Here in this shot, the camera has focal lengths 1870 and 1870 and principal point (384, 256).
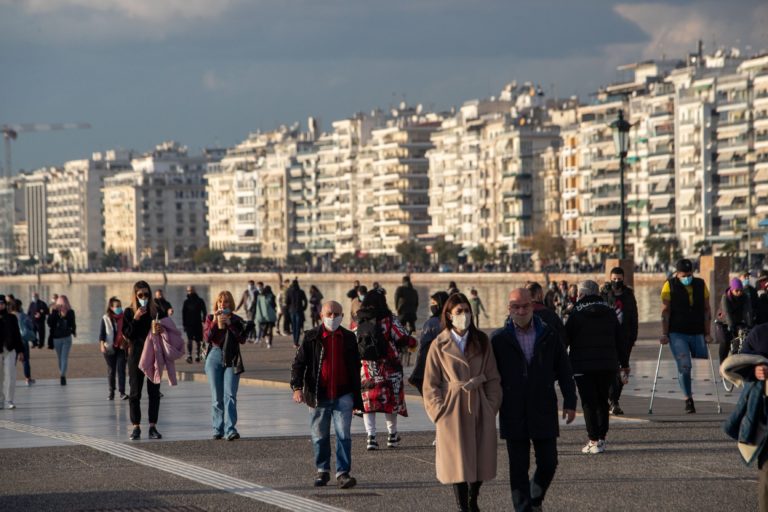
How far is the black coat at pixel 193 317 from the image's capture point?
32.7 m

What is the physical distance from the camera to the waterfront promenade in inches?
508

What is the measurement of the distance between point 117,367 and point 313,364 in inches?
397

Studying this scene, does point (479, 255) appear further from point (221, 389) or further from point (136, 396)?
point (221, 389)

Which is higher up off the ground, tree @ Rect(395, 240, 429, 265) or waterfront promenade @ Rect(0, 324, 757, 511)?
tree @ Rect(395, 240, 429, 265)

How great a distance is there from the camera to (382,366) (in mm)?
16531

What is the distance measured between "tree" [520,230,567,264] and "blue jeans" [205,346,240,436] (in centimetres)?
14227

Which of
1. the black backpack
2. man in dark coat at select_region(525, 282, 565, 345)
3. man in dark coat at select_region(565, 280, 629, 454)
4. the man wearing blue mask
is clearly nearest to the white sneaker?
man in dark coat at select_region(565, 280, 629, 454)

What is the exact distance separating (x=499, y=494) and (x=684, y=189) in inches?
5506

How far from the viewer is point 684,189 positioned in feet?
495

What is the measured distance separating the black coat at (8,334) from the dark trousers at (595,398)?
26.2ft

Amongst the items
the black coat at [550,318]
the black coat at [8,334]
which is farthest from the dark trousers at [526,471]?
the black coat at [8,334]

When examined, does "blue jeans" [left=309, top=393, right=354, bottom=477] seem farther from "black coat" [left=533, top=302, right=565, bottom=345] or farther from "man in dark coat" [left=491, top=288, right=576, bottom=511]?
"man in dark coat" [left=491, top=288, right=576, bottom=511]

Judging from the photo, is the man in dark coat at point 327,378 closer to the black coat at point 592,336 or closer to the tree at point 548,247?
the black coat at point 592,336

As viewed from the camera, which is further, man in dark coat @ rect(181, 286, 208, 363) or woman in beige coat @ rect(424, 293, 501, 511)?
man in dark coat @ rect(181, 286, 208, 363)
